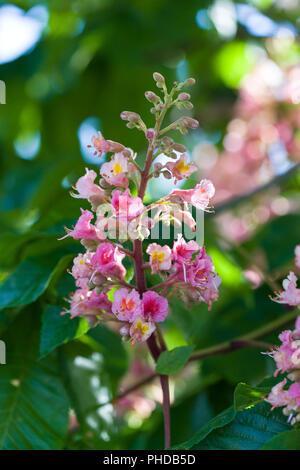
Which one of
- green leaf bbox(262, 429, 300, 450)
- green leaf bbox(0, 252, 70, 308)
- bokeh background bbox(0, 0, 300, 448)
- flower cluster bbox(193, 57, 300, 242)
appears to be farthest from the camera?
flower cluster bbox(193, 57, 300, 242)

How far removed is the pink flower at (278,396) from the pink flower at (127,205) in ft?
0.97

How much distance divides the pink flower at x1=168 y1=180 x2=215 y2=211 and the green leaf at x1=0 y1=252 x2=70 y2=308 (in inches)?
11.7

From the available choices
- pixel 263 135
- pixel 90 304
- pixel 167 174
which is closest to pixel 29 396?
pixel 90 304

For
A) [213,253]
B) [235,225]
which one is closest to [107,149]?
[213,253]

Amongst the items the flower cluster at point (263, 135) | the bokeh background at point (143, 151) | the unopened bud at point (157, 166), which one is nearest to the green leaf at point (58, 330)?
the bokeh background at point (143, 151)

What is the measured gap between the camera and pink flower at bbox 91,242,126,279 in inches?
31.3

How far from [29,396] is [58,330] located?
0.20 m

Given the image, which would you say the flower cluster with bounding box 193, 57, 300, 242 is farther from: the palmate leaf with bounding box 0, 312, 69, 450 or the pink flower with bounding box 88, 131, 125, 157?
the pink flower with bounding box 88, 131, 125, 157

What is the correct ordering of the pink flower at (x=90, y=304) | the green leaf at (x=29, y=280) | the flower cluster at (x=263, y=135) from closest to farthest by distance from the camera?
1. the pink flower at (x=90, y=304)
2. the green leaf at (x=29, y=280)
3. the flower cluster at (x=263, y=135)

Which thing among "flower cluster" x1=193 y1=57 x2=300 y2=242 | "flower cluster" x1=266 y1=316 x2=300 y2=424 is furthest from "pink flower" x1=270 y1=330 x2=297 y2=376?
"flower cluster" x1=193 y1=57 x2=300 y2=242

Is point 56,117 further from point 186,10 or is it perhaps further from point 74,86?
point 186,10

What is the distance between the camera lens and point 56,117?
2.52 metres

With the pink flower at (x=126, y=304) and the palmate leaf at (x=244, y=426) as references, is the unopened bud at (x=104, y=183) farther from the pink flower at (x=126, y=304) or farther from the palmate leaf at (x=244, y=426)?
the palmate leaf at (x=244, y=426)

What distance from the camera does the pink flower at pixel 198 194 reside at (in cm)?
80
